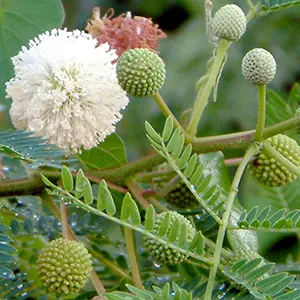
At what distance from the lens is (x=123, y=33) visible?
104 centimetres

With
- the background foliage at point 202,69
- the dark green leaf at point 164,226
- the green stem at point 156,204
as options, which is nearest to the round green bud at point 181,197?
the green stem at point 156,204

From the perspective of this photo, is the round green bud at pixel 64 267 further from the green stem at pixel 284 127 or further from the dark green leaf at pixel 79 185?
the green stem at pixel 284 127

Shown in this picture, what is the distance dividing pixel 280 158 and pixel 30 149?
0.31 metres

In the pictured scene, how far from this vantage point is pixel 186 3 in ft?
10.4

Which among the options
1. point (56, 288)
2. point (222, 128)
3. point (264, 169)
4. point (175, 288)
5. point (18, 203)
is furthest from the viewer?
point (222, 128)

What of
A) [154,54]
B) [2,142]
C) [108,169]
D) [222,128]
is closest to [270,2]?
[154,54]

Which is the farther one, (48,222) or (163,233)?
(48,222)

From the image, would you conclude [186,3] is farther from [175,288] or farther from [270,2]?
[175,288]

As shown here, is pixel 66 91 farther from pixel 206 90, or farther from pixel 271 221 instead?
pixel 271 221

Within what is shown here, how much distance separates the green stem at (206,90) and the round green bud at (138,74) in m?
0.06

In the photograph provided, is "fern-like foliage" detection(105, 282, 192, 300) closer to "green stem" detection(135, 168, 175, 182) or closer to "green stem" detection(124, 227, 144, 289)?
"green stem" detection(124, 227, 144, 289)

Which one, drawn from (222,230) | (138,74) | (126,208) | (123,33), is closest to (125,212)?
(126,208)

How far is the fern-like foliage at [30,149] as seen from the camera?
0.86 m

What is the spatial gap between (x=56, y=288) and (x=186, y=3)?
2422mm
